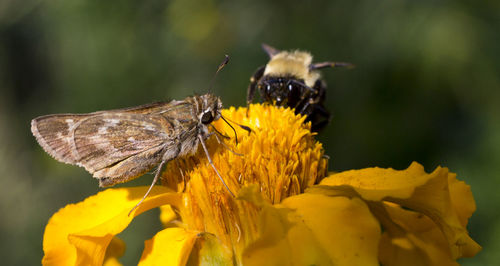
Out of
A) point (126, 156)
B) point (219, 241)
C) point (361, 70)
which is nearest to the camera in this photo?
point (219, 241)

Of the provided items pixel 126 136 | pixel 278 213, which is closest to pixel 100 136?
pixel 126 136

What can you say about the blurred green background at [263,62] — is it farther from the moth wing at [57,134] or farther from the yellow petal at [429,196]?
the moth wing at [57,134]

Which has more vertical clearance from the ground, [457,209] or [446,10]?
[446,10]

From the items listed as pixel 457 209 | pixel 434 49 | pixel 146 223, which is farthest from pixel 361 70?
pixel 457 209

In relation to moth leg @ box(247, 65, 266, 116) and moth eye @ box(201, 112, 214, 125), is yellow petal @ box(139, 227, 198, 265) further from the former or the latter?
moth leg @ box(247, 65, 266, 116)

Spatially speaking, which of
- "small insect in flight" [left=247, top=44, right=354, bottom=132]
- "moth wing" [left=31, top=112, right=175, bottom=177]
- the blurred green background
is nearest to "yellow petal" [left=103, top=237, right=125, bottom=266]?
"moth wing" [left=31, top=112, right=175, bottom=177]

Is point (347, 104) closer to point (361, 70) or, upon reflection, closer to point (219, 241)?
point (361, 70)
